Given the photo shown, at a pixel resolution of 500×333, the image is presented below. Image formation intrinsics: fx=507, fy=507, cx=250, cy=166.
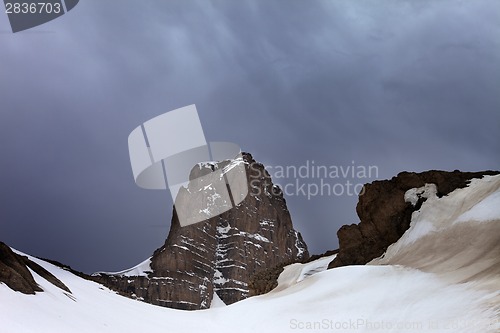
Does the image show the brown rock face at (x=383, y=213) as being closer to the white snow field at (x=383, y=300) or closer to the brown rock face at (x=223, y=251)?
the white snow field at (x=383, y=300)

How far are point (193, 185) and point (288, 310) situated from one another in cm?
13993

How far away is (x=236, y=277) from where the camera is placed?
14750 cm

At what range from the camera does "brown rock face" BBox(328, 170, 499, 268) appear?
122ft

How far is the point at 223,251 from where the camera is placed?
156 metres

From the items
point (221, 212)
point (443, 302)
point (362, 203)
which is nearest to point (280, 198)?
point (221, 212)

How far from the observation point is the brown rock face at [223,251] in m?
131

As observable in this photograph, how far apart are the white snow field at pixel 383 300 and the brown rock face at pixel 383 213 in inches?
122

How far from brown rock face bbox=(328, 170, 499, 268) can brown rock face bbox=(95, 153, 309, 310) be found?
8857 centimetres

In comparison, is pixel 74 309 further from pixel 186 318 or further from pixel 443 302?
pixel 443 302

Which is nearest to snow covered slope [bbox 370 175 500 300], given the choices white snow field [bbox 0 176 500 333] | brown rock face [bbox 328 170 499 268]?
white snow field [bbox 0 176 500 333]

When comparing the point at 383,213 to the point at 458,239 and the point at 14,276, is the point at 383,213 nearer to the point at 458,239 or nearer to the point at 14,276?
the point at 458,239

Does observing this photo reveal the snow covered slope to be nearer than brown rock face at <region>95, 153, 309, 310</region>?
Yes

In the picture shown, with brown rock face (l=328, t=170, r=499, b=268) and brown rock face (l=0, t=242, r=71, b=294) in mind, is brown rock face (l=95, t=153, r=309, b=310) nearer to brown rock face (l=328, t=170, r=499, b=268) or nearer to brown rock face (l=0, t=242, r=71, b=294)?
brown rock face (l=328, t=170, r=499, b=268)

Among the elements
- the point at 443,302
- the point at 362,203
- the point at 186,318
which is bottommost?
the point at 443,302
